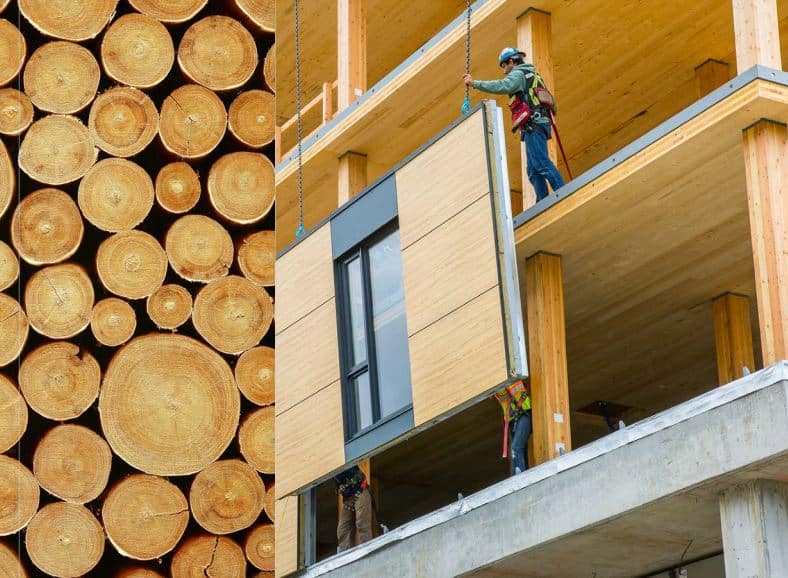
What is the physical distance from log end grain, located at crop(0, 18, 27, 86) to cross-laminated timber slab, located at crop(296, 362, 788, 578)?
569 centimetres

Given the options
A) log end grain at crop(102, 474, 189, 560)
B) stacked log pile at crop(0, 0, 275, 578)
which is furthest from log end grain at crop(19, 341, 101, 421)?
log end grain at crop(102, 474, 189, 560)

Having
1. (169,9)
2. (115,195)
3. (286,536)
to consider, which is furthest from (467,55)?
(286,536)

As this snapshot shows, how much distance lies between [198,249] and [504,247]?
12.9 ft

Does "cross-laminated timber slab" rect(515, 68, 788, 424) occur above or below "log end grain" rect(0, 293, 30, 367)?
above

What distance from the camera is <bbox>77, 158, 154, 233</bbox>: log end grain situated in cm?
1622

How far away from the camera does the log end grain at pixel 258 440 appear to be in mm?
16359

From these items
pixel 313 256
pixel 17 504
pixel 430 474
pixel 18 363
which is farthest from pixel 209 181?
pixel 430 474

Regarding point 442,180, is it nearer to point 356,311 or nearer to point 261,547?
point 356,311

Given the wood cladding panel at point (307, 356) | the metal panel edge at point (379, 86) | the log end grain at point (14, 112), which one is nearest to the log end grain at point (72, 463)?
the wood cladding panel at point (307, 356)

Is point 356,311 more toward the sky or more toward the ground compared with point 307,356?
more toward the sky

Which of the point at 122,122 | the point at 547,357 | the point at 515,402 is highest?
the point at 122,122

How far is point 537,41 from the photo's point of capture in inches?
632

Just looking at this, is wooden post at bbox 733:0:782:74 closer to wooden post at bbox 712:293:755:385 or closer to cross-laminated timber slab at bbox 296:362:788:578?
cross-laminated timber slab at bbox 296:362:788:578

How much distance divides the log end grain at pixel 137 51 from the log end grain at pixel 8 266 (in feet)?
6.65
